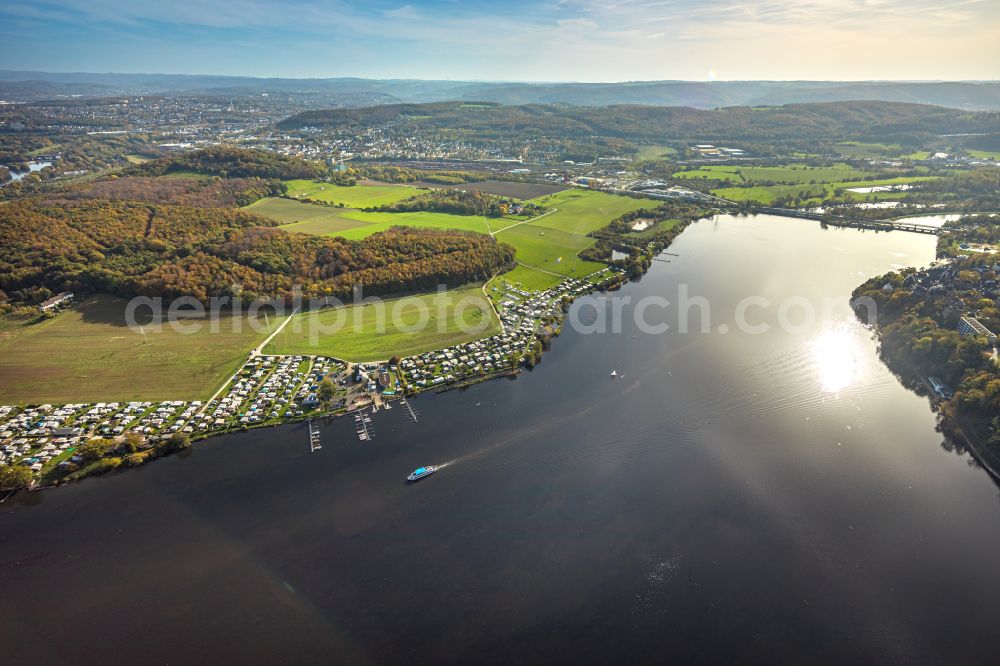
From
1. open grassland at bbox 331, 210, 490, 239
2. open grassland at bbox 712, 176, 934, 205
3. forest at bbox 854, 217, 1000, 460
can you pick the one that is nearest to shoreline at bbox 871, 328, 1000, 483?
forest at bbox 854, 217, 1000, 460

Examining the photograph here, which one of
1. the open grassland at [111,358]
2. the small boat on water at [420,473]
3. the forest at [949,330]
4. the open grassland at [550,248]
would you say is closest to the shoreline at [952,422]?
the forest at [949,330]

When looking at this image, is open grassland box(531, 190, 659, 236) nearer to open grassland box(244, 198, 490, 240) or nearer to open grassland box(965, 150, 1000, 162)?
open grassland box(244, 198, 490, 240)

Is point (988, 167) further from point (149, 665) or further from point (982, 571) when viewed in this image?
point (149, 665)

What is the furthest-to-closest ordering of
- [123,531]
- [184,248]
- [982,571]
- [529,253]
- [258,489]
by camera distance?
[529,253], [184,248], [258,489], [123,531], [982,571]

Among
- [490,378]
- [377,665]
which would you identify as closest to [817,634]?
[377,665]

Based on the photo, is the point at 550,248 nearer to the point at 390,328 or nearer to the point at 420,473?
the point at 390,328

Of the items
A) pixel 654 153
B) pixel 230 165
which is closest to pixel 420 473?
pixel 230 165
